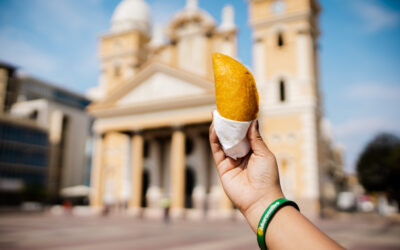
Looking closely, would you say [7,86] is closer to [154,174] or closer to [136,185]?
[154,174]

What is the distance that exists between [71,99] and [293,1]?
5052cm

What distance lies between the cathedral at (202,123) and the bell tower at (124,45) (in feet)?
24.2

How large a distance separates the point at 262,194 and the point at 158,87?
26060 mm

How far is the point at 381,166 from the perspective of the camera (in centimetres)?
3803

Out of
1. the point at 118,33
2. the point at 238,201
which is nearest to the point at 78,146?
the point at 118,33

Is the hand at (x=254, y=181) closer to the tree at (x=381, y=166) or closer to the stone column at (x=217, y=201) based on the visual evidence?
the stone column at (x=217, y=201)

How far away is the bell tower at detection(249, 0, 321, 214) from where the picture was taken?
2605cm

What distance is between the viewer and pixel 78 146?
5759cm

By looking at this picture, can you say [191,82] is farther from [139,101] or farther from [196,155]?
[196,155]

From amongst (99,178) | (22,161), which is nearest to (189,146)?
(99,178)

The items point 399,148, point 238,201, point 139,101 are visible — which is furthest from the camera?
point 399,148

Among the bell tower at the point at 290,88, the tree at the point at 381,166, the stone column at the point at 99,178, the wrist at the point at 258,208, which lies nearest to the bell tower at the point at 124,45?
the stone column at the point at 99,178

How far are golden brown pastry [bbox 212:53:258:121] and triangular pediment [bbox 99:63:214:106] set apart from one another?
22889mm

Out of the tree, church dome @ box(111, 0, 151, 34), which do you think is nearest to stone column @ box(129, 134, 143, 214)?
church dome @ box(111, 0, 151, 34)
